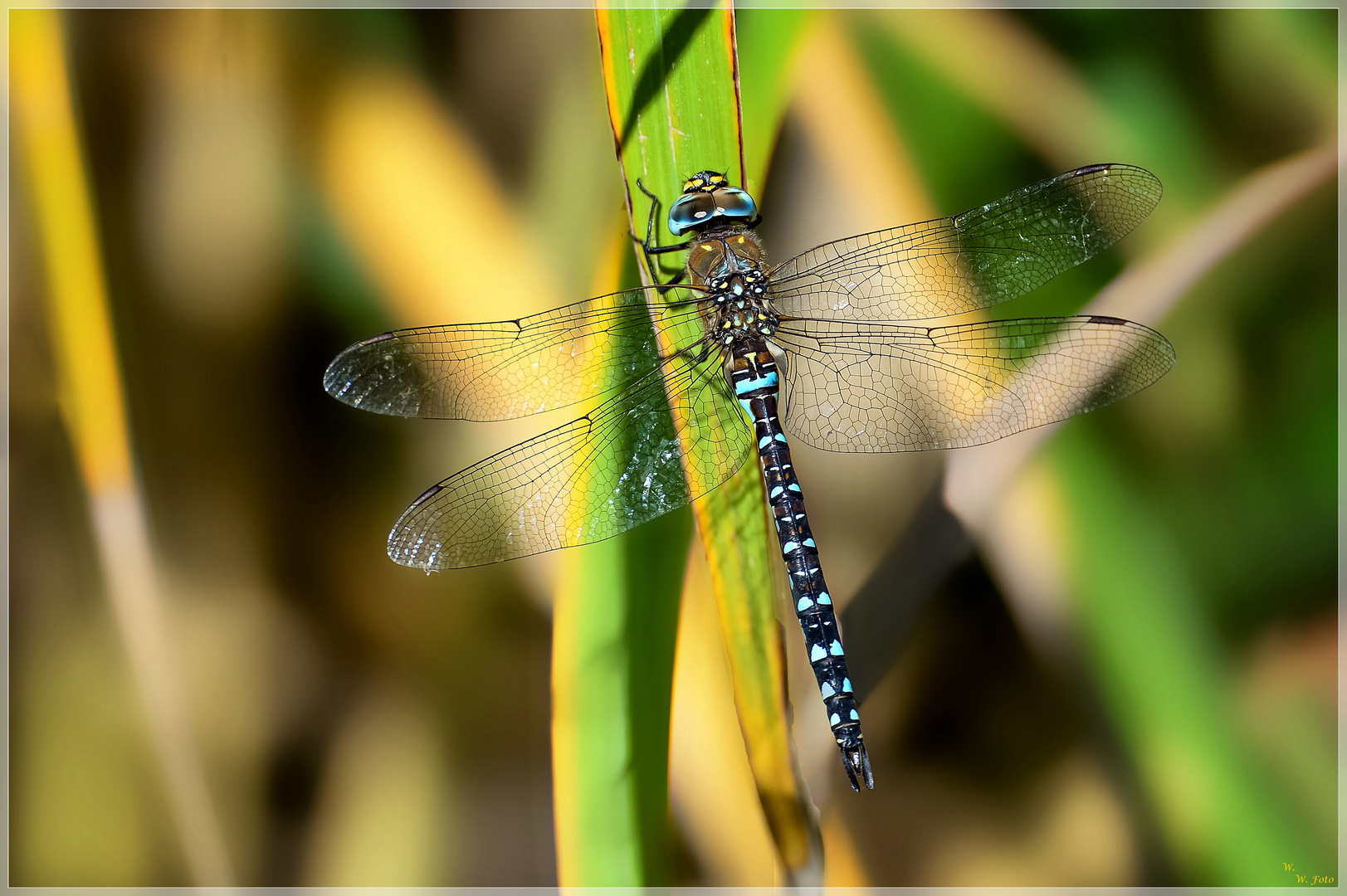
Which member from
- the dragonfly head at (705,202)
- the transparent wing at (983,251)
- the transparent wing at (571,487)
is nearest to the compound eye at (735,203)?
the dragonfly head at (705,202)

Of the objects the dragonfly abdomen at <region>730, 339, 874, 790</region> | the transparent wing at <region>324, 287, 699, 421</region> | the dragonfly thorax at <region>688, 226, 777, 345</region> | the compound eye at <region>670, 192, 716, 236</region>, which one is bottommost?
the dragonfly abdomen at <region>730, 339, 874, 790</region>

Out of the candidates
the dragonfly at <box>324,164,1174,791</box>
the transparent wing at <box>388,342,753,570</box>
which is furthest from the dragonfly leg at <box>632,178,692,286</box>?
the transparent wing at <box>388,342,753,570</box>

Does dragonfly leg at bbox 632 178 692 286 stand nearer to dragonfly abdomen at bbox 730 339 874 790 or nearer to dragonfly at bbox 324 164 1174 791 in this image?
dragonfly at bbox 324 164 1174 791

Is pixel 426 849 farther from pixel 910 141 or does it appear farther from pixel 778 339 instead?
pixel 910 141

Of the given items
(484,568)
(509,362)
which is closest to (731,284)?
(509,362)

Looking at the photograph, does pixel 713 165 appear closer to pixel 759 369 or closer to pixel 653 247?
pixel 653 247
